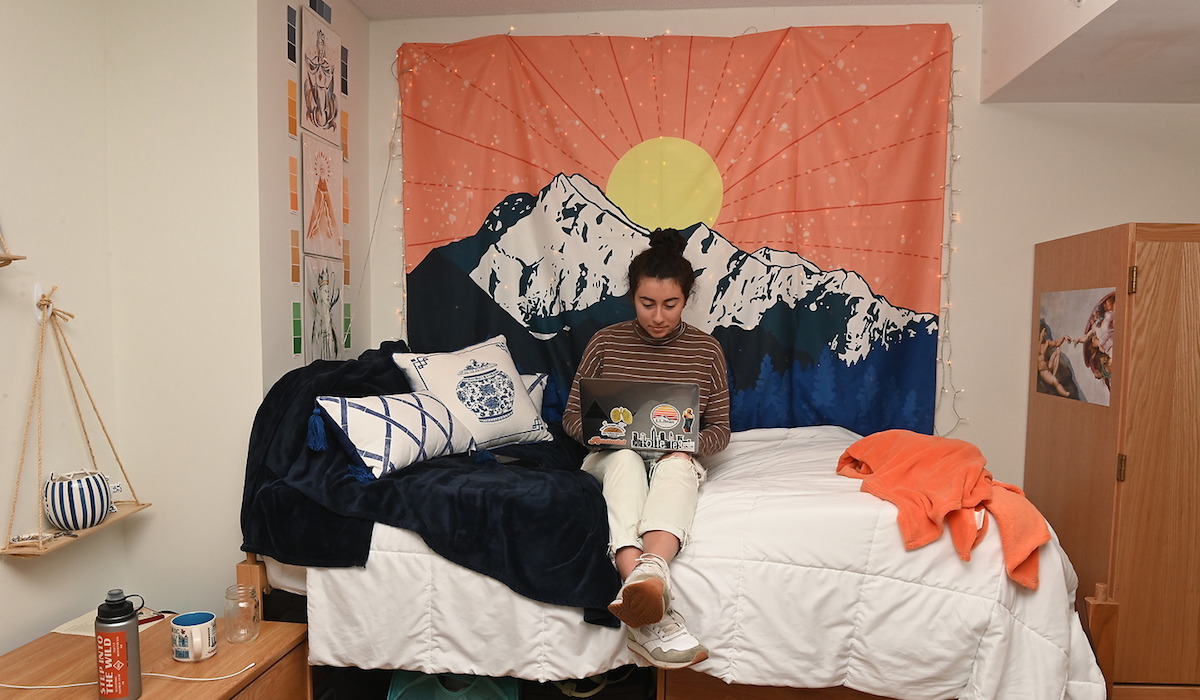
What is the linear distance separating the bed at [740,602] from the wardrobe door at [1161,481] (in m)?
0.56

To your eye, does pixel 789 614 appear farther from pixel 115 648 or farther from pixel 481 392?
pixel 115 648

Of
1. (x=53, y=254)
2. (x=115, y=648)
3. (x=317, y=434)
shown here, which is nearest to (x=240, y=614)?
(x=115, y=648)

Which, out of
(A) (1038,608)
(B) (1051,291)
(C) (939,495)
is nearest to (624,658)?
(C) (939,495)

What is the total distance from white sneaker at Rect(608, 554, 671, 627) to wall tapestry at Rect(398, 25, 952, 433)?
121 cm

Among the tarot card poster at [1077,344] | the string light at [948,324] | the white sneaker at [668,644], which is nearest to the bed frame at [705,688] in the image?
the white sneaker at [668,644]

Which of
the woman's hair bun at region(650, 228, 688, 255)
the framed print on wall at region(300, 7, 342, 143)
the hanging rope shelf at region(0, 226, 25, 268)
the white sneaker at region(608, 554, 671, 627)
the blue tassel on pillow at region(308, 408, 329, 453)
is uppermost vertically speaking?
the framed print on wall at region(300, 7, 342, 143)

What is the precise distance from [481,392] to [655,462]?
0.58 m

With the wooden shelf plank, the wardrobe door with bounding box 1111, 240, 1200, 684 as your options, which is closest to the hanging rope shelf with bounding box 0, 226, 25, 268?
the wooden shelf plank

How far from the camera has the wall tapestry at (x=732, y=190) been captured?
2648 millimetres

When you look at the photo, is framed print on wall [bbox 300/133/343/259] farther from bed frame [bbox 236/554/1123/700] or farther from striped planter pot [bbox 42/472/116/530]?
bed frame [bbox 236/554/1123/700]

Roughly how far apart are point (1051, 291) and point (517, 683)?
2.09 meters

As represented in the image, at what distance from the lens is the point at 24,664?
1.62m

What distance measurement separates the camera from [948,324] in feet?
8.93

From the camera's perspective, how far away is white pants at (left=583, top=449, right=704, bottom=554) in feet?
5.58
